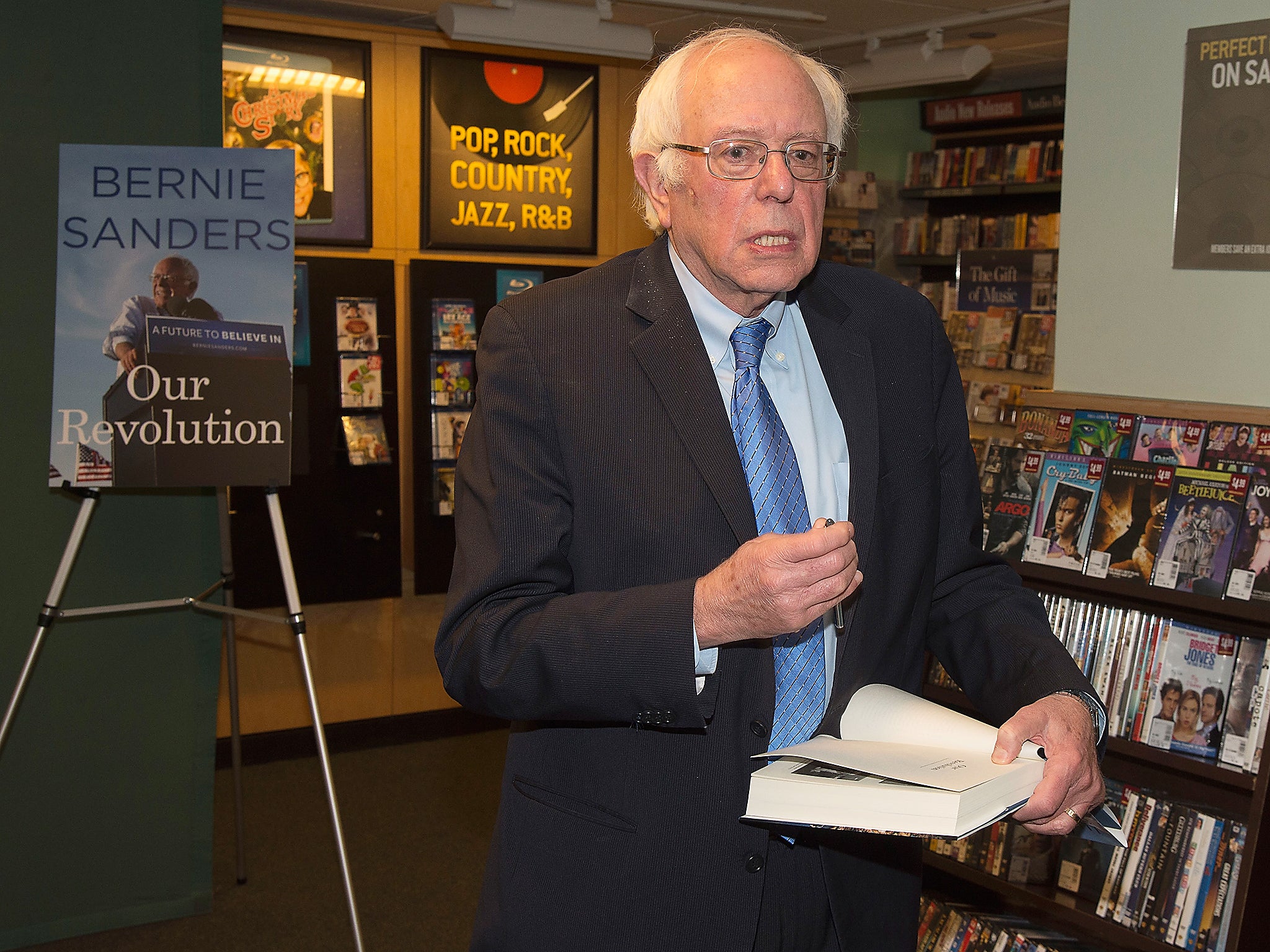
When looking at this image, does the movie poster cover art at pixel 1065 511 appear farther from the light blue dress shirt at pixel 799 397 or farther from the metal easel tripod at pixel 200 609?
the metal easel tripod at pixel 200 609

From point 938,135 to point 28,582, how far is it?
21.0ft

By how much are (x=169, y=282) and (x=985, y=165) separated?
565 cm

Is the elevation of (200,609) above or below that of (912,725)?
below

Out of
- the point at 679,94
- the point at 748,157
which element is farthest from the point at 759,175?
the point at 679,94

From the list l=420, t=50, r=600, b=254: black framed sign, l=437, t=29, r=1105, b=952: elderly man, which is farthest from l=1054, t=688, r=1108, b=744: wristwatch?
l=420, t=50, r=600, b=254: black framed sign

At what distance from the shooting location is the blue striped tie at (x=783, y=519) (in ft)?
4.47

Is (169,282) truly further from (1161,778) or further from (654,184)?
(1161,778)

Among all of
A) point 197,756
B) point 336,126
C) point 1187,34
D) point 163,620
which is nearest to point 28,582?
point 163,620

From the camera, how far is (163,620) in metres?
3.42

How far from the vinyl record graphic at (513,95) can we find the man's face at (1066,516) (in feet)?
11.6


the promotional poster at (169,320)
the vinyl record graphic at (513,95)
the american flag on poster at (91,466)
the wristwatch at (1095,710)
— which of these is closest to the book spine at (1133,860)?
the wristwatch at (1095,710)

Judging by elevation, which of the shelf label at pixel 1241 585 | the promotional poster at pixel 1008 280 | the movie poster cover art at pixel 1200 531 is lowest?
the shelf label at pixel 1241 585

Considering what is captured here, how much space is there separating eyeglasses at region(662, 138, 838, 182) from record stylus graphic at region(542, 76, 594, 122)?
4101 millimetres

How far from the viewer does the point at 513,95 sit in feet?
17.1
